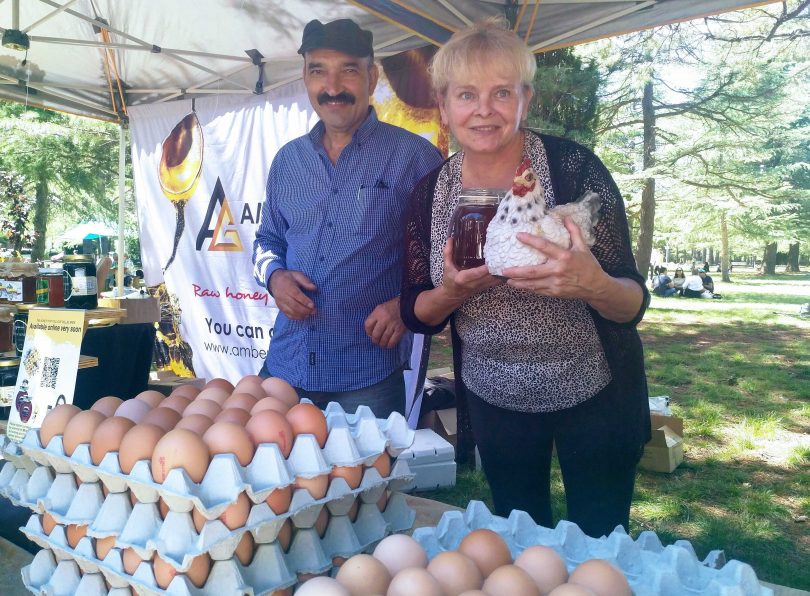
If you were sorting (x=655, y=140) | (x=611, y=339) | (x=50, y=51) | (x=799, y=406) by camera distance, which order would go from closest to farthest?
(x=611, y=339) → (x=50, y=51) → (x=799, y=406) → (x=655, y=140)

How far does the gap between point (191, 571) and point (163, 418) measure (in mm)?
328

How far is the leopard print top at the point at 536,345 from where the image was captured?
4.55 feet

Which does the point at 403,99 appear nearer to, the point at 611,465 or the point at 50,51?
the point at 50,51

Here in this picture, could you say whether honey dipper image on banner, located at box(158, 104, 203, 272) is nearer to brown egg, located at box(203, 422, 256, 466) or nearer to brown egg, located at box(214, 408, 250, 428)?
brown egg, located at box(214, 408, 250, 428)

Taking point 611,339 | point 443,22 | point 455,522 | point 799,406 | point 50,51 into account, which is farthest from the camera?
point 799,406

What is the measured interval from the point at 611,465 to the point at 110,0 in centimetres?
428

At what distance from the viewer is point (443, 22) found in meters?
3.35

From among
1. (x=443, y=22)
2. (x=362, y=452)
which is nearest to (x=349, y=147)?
(x=362, y=452)

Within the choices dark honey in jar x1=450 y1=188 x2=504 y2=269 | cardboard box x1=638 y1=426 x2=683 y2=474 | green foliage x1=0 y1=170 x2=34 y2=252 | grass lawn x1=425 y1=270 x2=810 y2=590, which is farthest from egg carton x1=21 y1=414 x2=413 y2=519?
cardboard box x1=638 y1=426 x2=683 y2=474

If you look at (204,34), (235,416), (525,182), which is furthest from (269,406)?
(204,34)

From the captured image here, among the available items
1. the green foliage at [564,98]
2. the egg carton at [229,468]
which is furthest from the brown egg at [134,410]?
the green foliage at [564,98]

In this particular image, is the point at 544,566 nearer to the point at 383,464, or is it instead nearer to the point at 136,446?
the point at 383,464

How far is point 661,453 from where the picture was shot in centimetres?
399

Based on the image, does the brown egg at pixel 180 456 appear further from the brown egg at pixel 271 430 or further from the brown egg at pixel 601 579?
the brown egg at pixel 601 579
